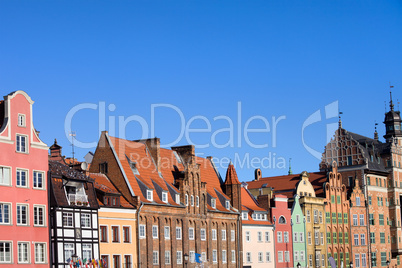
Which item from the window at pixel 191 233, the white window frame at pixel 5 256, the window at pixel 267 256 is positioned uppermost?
the window at pixel 191 233

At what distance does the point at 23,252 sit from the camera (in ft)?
212

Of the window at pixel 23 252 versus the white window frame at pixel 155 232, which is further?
the white window frame at pixel 155 232

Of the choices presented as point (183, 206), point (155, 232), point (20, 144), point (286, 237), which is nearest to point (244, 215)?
point (286, 237)

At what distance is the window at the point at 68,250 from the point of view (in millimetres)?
67938

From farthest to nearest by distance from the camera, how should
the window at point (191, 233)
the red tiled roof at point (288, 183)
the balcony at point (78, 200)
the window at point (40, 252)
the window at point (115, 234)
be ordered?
the red tiled roof at point (288, 183) → the window at point (191, 233) → the window at point (115, 234) → the balcony at point (78, 200) → the window at point (40, 252)

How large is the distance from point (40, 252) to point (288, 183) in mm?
60744

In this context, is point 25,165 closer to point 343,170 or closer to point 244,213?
point 244,213

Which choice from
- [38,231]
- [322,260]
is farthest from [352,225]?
[38,231]

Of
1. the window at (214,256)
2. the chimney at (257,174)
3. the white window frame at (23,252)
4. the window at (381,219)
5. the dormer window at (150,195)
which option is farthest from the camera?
the window at (381,219)

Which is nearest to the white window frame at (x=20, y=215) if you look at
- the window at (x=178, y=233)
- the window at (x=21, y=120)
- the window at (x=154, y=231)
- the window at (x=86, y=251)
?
the window at (x=86, y=251)

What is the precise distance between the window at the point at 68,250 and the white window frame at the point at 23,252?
13.2ft

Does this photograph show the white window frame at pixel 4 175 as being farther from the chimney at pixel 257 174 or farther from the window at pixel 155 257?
the chimney at pixel 257 174

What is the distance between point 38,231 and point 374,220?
81.7 meters

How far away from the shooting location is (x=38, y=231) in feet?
217
